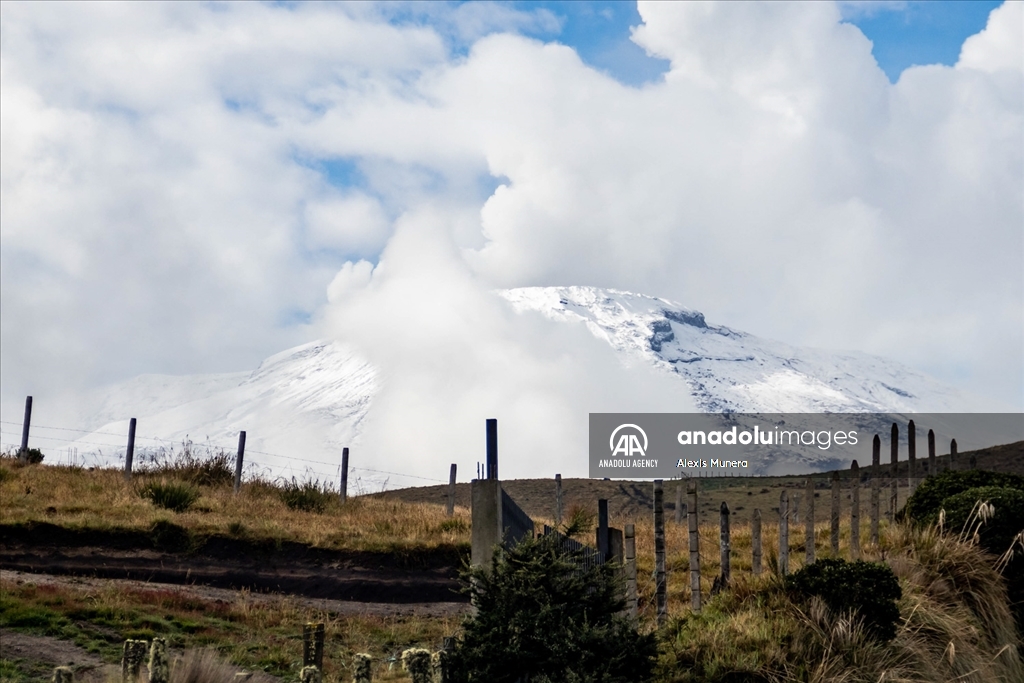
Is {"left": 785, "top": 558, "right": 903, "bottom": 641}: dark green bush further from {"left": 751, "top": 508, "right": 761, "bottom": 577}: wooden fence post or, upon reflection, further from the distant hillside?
the distant hillside

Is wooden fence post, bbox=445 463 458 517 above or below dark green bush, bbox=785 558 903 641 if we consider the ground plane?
above

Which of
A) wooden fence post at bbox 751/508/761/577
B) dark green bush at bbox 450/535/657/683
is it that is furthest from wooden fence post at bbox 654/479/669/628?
dark green bush at bbox 450/535/657/683

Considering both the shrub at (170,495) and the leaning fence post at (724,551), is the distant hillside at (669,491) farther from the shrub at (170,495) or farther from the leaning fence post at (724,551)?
the leaning fence post at (724,551)

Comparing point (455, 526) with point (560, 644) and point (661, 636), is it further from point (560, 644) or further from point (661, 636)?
point (560, 644)

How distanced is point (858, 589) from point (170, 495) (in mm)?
16041

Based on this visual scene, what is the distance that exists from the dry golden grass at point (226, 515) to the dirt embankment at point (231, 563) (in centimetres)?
22

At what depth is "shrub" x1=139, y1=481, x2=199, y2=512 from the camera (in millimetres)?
23391

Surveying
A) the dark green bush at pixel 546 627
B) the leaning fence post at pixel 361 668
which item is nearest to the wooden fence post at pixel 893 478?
the dark green bush at pixel 546 627

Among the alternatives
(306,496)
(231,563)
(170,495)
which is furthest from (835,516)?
(170,495)

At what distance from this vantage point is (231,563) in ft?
65.8

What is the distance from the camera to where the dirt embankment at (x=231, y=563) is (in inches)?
749

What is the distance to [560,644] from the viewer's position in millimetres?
9820

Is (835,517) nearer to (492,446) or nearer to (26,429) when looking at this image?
(492,446)

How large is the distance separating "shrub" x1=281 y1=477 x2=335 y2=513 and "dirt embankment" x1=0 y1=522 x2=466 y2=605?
518cm
